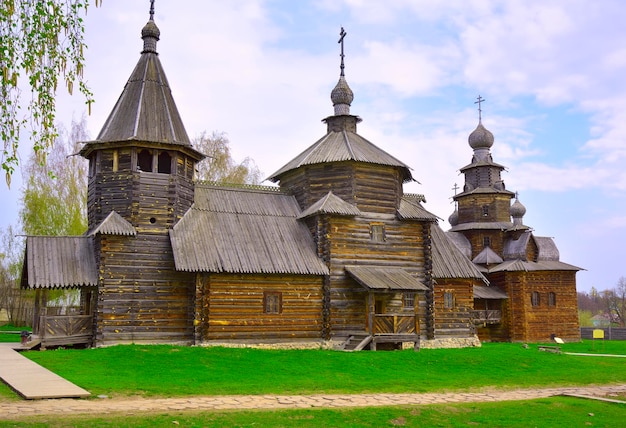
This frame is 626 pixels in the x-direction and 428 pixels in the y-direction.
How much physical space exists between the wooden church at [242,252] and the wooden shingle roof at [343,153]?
0.11 m

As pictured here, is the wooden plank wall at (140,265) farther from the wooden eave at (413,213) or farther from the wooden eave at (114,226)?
the wooden eave at (413,213)

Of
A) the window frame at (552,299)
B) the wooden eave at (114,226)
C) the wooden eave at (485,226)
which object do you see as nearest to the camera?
the wooden eave at (114,226)

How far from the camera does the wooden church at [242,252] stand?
23.9 metres

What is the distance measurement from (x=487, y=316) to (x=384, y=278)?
1846cm

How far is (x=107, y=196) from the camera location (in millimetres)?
24922

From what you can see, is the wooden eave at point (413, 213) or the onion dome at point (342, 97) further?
the onion dome at point (342, 97)

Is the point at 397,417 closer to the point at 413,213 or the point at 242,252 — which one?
the point at 242,252

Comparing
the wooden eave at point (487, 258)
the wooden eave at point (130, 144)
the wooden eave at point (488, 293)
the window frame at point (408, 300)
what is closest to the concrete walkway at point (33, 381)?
the wooden eave at point (130, 144)

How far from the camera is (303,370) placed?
1931 cm

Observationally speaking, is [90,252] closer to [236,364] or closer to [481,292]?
[236,364]

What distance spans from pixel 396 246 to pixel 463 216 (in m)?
21.0

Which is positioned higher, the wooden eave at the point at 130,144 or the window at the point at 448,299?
the wooden eave at the point at 130,144

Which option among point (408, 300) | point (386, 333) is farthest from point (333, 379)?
point (408, 300)

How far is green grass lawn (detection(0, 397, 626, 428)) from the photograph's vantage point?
10.8m
